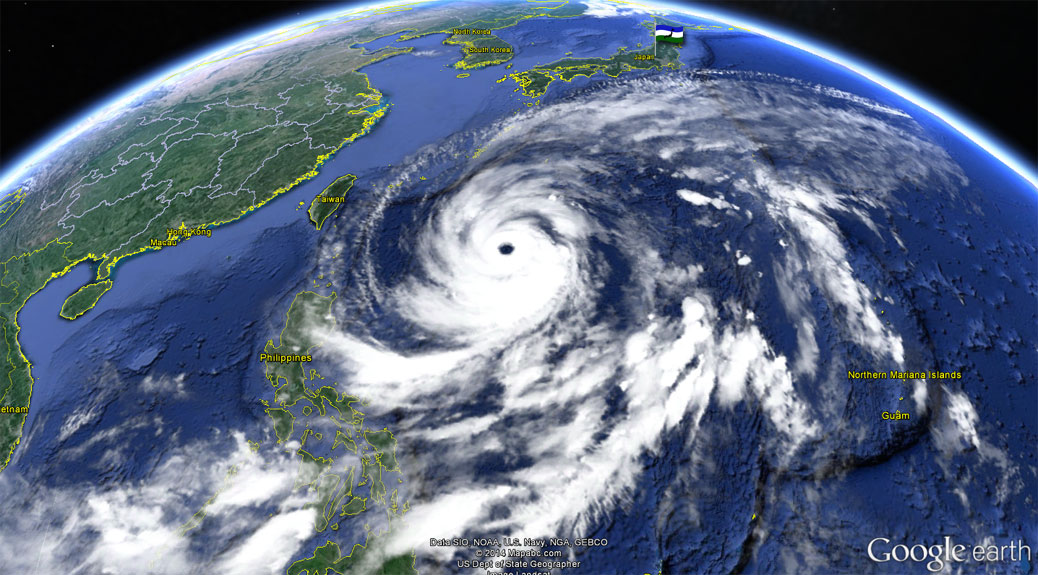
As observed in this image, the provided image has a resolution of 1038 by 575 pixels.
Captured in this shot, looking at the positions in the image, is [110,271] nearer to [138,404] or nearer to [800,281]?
[138,404]

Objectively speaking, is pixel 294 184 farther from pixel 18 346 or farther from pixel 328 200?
pixel 18 346

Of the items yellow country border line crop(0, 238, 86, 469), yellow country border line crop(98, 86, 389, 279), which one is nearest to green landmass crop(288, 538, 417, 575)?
yellow country border line crop(0, 238, 86, 469)

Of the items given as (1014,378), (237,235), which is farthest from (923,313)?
(237,235)

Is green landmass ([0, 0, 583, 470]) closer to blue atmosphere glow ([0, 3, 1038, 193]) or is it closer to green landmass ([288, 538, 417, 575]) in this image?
blue atmosphere glow ([0, 3, 1038, 193])

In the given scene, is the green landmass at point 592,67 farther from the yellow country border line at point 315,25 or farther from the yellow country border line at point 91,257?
the yellow country border line at point 315,25

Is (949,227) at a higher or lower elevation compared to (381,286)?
higher

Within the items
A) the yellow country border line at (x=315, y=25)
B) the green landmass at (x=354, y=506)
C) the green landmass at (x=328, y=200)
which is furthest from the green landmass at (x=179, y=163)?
the green landmass at (x=354, y=506)
